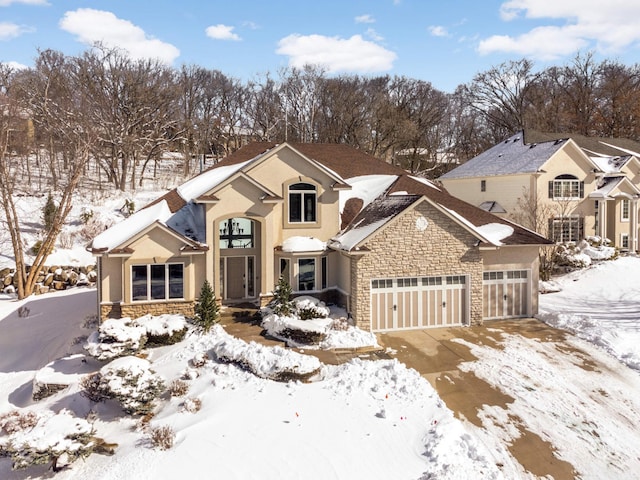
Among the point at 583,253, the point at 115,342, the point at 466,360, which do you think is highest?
the point at 583,253

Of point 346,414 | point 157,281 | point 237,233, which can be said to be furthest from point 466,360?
point 157,281

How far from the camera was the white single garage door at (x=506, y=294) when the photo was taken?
17.4 meters

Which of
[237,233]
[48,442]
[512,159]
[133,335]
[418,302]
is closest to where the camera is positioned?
[48,442]

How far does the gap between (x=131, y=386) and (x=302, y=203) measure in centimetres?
985

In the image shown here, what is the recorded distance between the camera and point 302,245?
1741cm

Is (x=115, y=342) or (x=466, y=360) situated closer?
(x=115, y=342)

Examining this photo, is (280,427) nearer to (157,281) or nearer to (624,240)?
(157,281)

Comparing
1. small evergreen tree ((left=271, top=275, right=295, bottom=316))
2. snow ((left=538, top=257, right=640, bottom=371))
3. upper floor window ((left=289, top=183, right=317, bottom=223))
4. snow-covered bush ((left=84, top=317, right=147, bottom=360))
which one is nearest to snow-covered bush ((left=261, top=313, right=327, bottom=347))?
small evergreen tree ((left=271, top=275, right=295, bottom=316))

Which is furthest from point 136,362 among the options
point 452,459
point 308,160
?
point 308,160

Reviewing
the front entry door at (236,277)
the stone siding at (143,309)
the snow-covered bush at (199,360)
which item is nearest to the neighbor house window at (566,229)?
the front entry door at (236,277)

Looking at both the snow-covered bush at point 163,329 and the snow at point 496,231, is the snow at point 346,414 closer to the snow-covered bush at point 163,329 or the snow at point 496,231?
the snow-covered bush at point 163,329

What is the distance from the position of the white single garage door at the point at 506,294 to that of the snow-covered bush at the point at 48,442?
1394 centimetres

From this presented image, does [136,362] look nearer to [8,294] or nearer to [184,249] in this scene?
[184,249]

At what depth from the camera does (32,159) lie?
44781 millimetres
